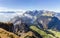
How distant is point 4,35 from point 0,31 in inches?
338

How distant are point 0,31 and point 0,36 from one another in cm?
1094

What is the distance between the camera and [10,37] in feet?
446

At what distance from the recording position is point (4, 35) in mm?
134500

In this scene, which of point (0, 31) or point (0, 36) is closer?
point (0, 36)

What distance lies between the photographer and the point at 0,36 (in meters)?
131

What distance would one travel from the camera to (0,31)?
14150 cm

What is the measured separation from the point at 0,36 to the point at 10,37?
8.59 m

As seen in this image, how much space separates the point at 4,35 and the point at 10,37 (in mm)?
4991

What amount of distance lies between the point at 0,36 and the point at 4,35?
4227 millimetres
